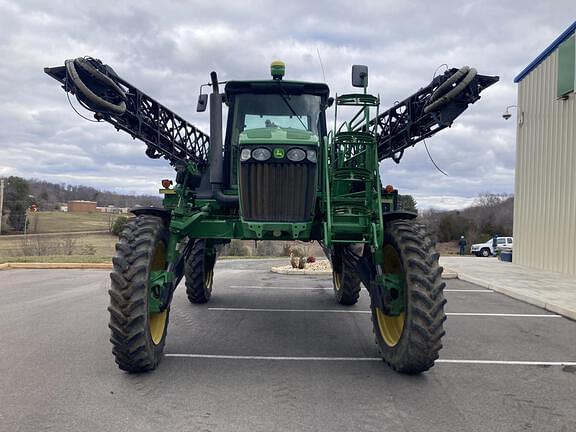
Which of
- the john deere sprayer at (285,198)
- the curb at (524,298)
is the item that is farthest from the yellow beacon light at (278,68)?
the curb at (524,298)

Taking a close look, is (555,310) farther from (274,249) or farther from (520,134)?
(274,249)

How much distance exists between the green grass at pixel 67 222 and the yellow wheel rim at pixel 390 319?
37.4m

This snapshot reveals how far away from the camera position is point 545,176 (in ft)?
52.2

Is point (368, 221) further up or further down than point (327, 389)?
further up

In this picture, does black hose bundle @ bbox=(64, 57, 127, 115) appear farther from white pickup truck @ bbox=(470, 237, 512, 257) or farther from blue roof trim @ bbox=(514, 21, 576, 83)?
white pickup truck @ bbox=(470, 237, 512, 257)

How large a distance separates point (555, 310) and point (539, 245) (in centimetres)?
861

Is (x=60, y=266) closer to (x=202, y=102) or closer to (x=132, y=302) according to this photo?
(x=202, y=102)

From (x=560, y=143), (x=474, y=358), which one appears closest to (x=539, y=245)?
(x=560, y=143)

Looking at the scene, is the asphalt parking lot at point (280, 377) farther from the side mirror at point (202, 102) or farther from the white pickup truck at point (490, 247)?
the white pickup truck at point (490, 247)

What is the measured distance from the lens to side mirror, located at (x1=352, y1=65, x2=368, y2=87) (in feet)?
18.2

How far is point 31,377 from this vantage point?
447cm

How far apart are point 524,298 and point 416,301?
6.47 metres

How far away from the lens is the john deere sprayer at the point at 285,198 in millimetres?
4441

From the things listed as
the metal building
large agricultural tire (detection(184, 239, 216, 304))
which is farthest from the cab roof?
the metal building
